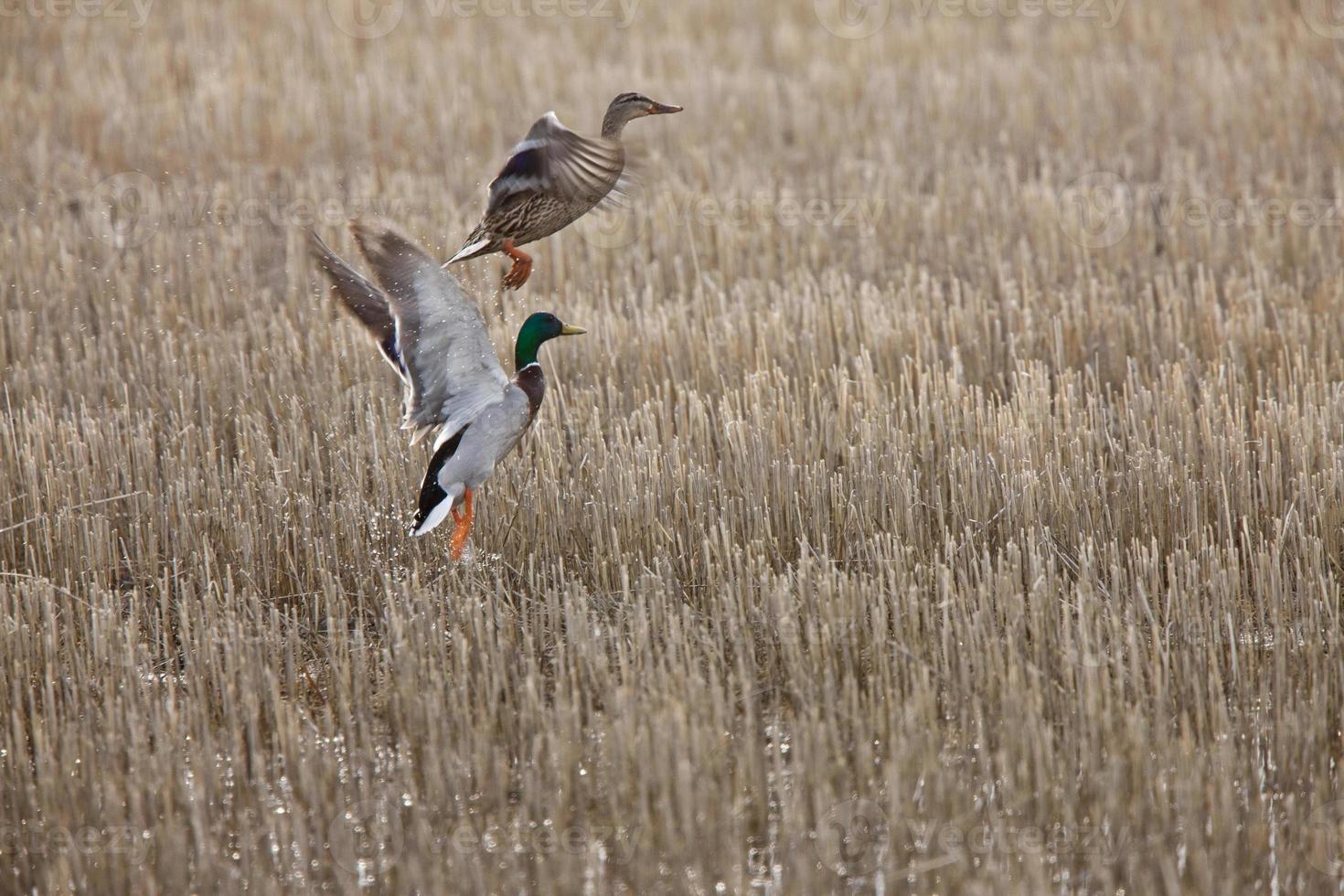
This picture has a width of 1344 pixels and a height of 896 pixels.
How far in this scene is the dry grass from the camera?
304 centimetres

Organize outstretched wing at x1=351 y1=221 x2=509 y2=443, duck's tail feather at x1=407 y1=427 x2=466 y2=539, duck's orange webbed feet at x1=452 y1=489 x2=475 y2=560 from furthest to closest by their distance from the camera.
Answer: duck's orange webbed feet at x1=452 y1=489 x2=475 y2=560 → duck's tail feather at x1=407 y1=427 x2=466 y2=539 → outstretched wing at x1=351 y1=221 x2=509 y2=443

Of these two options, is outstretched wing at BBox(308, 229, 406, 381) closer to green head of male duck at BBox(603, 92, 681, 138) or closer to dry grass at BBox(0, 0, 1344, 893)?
dry grass at BBox(0, 0, 1344, 893)

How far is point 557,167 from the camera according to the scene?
379 cm

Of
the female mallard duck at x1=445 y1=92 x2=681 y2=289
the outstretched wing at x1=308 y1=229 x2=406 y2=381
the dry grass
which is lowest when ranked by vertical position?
the dry grass

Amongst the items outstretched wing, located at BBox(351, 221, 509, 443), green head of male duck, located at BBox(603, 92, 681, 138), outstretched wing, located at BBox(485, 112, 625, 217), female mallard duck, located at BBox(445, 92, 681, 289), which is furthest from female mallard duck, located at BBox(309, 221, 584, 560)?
green head of male duck, located at BBox(603, 92, 681, 138)

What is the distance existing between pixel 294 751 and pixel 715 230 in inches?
189

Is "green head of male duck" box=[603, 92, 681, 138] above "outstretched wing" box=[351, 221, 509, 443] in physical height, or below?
above

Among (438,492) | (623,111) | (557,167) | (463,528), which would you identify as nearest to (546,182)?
(557,167)

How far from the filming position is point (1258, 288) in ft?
20.4

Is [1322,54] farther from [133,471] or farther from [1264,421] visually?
[133,471]

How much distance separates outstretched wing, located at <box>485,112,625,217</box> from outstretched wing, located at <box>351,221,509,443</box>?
1.12ft

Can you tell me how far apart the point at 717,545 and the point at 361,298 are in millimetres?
1343

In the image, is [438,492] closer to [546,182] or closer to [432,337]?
[432,337]

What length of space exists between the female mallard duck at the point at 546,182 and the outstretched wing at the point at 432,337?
0.21 metres
